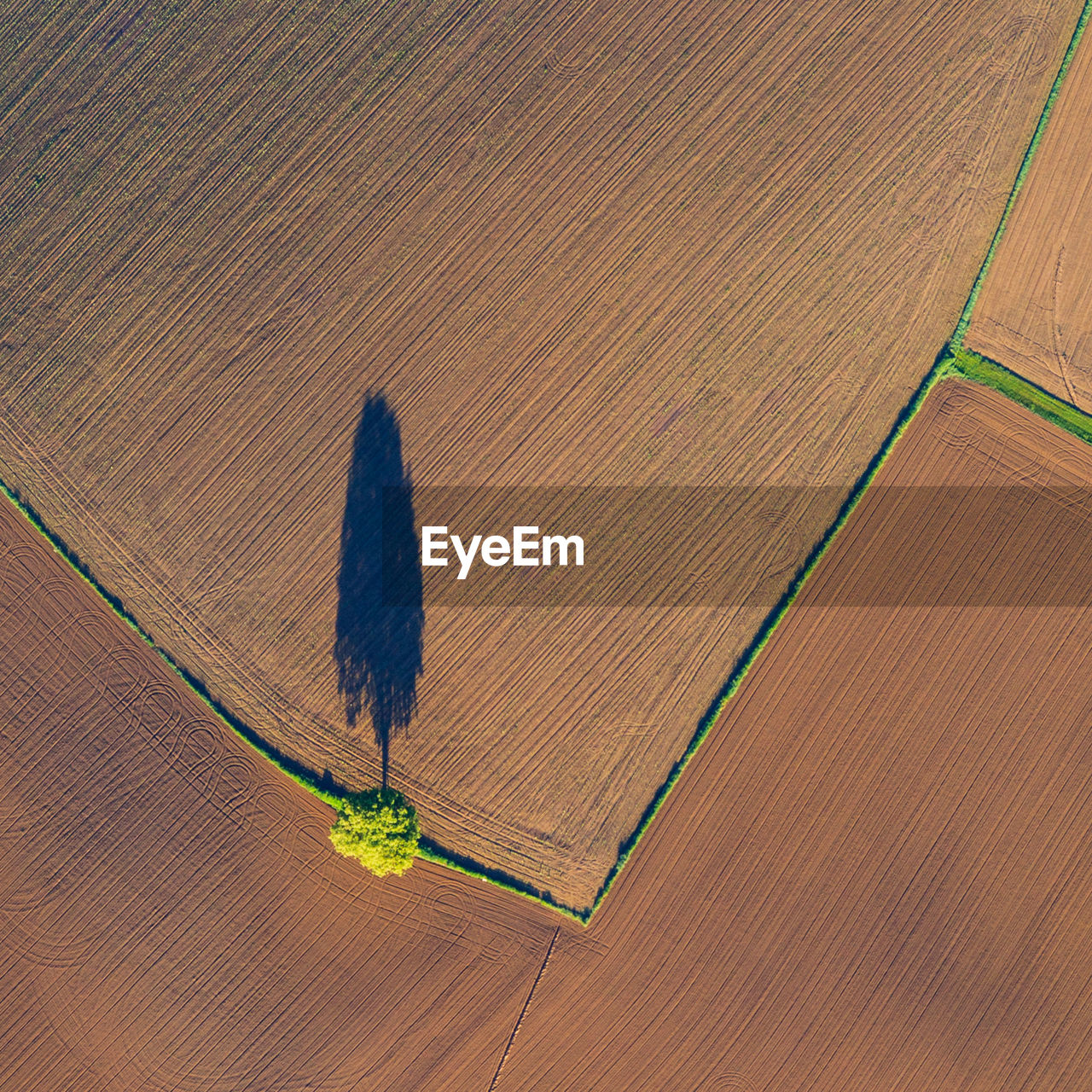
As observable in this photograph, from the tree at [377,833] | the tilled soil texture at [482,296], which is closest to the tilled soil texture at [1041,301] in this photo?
the tilled soil texture at [482,296]

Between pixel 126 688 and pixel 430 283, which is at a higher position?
pixel 430 283

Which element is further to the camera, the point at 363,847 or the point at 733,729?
the point at 733,729

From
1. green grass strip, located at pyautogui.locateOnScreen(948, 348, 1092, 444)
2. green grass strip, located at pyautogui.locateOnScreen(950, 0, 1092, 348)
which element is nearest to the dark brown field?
green grass strip, located at pyautogui.locateOnScreen(948, 348, 1092, 444)

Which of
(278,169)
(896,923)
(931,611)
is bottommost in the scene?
(896,923)

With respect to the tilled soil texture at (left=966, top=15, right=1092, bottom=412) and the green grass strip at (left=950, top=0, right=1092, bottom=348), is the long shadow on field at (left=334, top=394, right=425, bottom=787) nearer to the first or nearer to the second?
the green grass strip at (left=950, top=0, right=1092, bottom=348)

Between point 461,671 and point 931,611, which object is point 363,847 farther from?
point 931,611

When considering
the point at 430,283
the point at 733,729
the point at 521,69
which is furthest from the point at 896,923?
the point at 521,69

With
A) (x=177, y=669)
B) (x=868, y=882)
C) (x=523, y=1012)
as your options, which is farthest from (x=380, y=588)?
(x=868, y=882)
